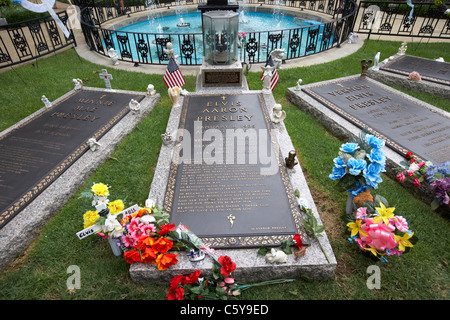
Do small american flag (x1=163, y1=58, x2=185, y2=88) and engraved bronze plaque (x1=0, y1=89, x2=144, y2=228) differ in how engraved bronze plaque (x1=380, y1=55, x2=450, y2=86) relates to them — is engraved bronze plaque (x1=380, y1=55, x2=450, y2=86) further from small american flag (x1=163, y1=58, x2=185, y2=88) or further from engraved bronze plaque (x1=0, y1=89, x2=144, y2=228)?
engraved bronze plaque (x1=0, y1=89, x2=144, y2=228)

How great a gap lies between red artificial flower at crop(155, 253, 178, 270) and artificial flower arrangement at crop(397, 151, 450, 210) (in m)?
3.92

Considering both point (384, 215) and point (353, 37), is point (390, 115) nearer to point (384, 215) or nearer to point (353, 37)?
point (384, 215)

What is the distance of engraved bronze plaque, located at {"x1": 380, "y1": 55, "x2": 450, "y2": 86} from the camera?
23.1 ft

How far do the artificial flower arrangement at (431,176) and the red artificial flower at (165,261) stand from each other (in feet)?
12.8

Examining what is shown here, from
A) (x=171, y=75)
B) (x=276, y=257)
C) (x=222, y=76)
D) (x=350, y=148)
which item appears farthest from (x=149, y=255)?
(x=222, y=76)

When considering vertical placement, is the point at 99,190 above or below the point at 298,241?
above

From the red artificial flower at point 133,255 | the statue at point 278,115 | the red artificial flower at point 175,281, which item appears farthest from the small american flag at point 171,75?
the red artificial flower at point 175,281

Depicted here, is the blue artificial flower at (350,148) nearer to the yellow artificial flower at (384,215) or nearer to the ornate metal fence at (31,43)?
the yellow artificial flower at (384,215)

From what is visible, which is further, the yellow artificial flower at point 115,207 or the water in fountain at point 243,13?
the water in fountain at point 243,13

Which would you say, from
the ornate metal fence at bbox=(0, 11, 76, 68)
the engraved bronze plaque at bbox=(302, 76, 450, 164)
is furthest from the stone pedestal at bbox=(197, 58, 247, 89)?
the ornate metal fence at bbox=(0, 11, 76, 68)

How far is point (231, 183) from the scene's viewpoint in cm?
419

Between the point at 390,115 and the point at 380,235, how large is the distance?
385cm

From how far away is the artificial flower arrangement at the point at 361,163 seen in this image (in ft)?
10.6

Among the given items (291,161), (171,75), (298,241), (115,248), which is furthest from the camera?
A: (171,75)
